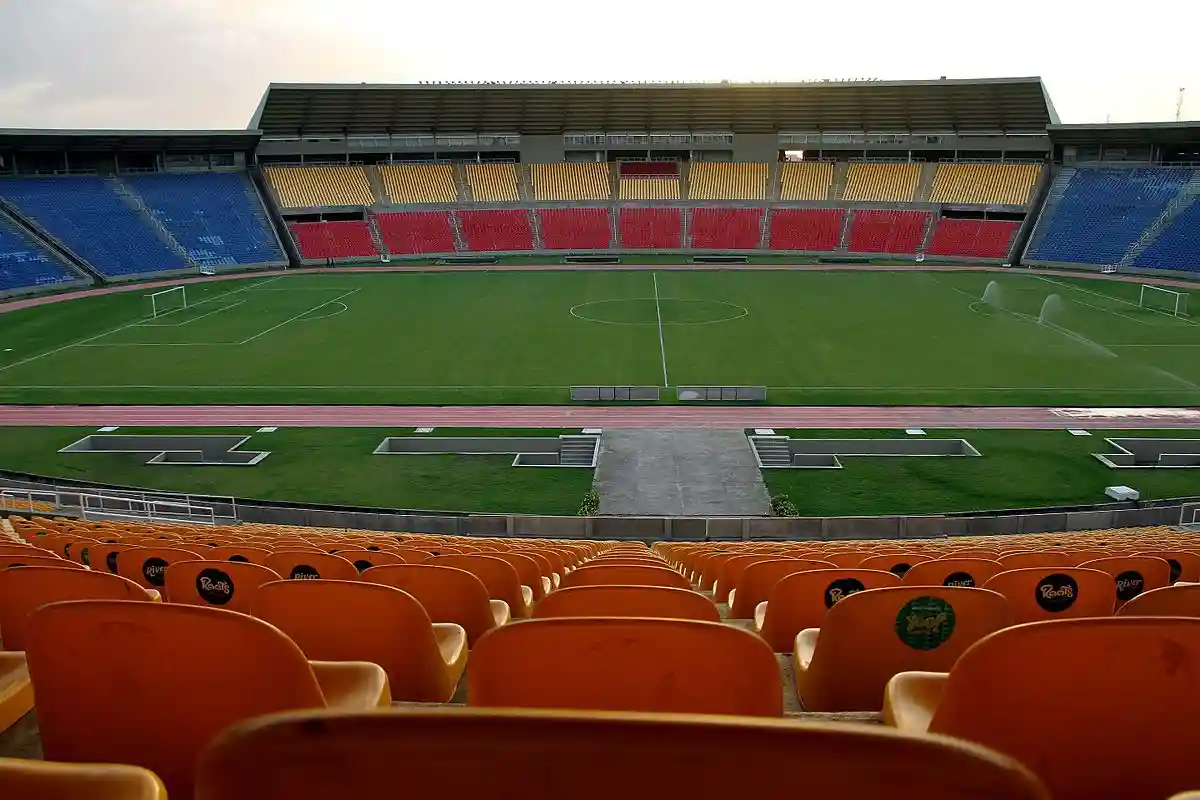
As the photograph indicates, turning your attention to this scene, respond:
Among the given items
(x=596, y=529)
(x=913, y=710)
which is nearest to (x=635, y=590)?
(x=913, y=710)

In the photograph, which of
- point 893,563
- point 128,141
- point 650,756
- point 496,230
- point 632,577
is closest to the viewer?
point 650,756

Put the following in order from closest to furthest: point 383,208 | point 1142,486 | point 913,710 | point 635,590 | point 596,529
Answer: point 913,710 → point 635,590 → point 596,529 → point 1142,486 → point 383,208

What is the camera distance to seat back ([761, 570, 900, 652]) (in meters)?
5.90

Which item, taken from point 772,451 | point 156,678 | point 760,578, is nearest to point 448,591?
point 156,678

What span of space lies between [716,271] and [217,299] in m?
31.9

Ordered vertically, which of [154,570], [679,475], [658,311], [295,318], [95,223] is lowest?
[679,475]

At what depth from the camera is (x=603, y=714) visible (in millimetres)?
1464

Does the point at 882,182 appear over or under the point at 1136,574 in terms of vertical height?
over

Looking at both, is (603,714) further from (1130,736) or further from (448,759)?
(1130,736)

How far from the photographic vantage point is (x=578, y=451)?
2703 centimetres

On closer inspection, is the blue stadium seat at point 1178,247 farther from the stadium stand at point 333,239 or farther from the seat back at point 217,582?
the seat back at point 217,582

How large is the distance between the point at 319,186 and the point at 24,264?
23581mm

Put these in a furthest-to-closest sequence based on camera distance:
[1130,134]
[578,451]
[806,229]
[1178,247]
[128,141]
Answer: [806,229] → [1130,134] → [128,141] → [1178,247] → [578,451]

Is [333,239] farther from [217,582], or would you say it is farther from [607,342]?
[217,582]
